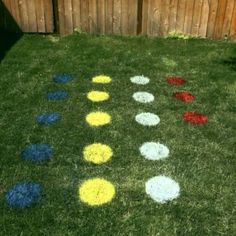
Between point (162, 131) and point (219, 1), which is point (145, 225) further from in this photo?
point (219, 1)

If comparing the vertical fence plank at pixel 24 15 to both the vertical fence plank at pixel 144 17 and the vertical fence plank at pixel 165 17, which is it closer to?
the vertical fence plank at pixel 144 17

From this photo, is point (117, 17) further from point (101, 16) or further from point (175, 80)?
point (175, 80)

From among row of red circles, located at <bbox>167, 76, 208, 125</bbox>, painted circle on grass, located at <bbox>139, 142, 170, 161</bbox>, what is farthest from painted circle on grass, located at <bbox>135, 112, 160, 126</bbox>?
painted circle on grass, located at <bbox>139, 142, 170, 161</bbox>

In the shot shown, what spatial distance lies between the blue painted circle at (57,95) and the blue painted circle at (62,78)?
557 mm

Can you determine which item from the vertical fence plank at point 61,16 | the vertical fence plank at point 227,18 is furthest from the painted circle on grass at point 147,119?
the vertical fence plank at point 61,16

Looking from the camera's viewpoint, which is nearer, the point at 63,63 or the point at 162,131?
the point at 162,131

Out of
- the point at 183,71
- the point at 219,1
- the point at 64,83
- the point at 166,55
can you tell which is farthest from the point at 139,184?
the point at 219,1

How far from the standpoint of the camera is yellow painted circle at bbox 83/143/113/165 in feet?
19.5

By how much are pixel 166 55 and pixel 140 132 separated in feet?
12.5

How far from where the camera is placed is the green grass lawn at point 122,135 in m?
4.90

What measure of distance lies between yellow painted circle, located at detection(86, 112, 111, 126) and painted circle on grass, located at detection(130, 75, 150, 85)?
1.57 m

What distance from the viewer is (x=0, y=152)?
6.09 meters

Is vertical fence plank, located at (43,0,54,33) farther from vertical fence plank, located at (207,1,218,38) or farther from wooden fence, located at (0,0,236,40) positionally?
vertical fence plank, located at (207,1,218,38)

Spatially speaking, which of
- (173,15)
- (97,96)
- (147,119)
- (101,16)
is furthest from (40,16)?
(147,119)
